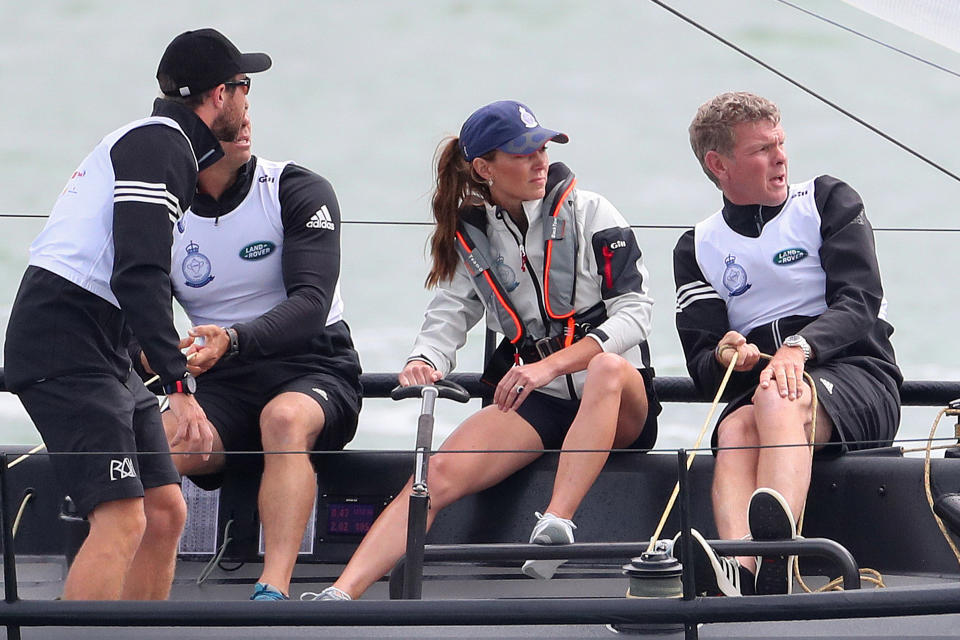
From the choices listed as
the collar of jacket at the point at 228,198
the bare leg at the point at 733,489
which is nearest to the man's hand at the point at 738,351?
the bare leg at the point at 733,489

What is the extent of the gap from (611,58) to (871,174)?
2.24 m

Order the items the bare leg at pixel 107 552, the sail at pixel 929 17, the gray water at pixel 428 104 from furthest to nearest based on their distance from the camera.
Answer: the gray water at pixel 428 104 → the sail at pixel 929 17 → the bare leg at pixel 107 552

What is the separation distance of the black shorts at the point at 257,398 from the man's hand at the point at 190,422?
261mm

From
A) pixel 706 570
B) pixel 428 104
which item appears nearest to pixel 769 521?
pixel 706 570

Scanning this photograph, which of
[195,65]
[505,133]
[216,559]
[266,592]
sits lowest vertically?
[216,559]

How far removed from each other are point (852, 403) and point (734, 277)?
365 millimetres

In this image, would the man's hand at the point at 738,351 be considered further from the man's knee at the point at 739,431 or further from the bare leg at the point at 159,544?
the bare leg at the point at 159,544

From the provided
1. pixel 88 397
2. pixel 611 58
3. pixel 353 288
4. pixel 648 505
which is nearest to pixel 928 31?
pixel 648 505

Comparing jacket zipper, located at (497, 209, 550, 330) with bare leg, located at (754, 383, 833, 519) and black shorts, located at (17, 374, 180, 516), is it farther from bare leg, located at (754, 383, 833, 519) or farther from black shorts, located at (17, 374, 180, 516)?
black shorts, located at (17, 374, 180, 516)

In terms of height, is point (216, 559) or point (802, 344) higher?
point (802, 344)

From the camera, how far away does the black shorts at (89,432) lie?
2115mm

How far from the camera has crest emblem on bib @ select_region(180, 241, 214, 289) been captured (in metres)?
2.89

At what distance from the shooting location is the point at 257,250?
113 inches

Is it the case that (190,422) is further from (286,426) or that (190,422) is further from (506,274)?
(506,274)
